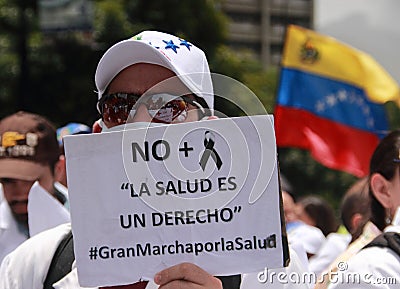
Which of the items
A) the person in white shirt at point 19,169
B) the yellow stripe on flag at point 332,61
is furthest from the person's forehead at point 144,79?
the yellow stripe on flag at point 332,61

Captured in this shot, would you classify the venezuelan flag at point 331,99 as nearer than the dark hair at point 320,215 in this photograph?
No

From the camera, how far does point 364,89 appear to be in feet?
34.4

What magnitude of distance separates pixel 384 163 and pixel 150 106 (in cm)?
148

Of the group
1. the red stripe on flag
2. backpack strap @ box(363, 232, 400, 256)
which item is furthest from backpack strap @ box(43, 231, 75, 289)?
the red stripe on flag

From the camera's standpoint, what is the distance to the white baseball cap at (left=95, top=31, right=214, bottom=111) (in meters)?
2.39

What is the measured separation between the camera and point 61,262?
8.21 feet

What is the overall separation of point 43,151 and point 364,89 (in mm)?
7016

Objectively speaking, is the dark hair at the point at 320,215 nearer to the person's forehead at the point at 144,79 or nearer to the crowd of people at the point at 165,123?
the crowd of people at the point at 165,123

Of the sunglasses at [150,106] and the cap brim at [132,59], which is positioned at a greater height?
the cap brim at [132,59]

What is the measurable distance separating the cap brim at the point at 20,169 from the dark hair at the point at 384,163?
1.43 meters

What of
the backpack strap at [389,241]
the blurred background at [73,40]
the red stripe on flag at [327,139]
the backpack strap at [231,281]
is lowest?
the blurred background at [73,40]

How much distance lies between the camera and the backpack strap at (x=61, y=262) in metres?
2.47

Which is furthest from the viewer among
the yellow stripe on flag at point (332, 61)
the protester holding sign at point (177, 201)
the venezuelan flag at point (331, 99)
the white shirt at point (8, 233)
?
the yellow stripe on flag at point (332, 61)

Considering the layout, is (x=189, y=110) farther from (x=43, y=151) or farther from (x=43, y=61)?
Answer: (x=43, y=61)
